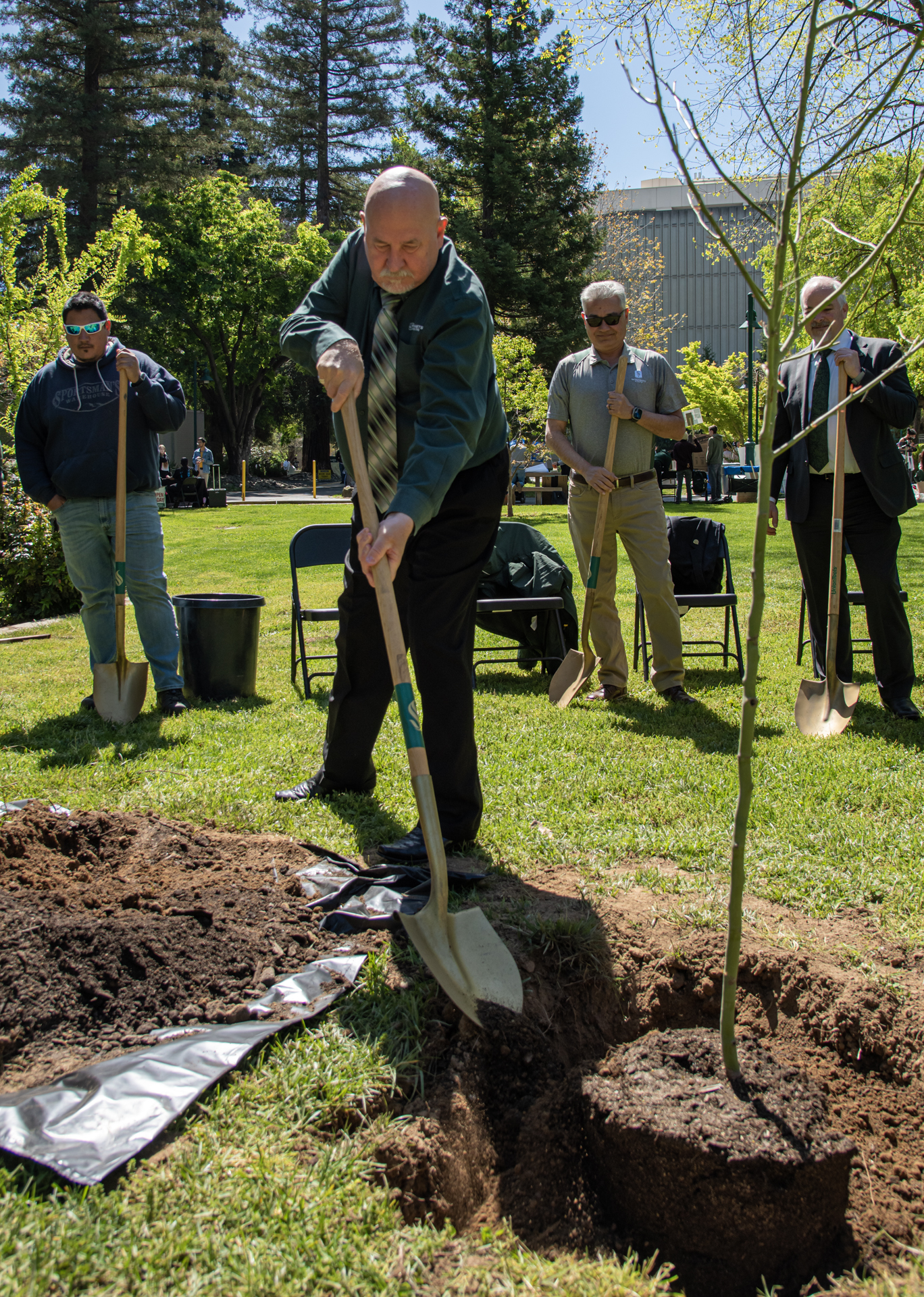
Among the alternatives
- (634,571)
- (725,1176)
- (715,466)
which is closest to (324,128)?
(715,466)

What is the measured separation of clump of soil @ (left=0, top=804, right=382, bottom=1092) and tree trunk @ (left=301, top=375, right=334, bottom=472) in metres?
36.9

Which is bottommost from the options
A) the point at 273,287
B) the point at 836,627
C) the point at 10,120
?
the point at 836,627

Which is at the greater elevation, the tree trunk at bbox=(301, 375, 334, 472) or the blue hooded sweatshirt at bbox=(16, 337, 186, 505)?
the tree trunk at bbox=(301, 375, 334, 472)

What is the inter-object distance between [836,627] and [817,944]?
278 centimetres

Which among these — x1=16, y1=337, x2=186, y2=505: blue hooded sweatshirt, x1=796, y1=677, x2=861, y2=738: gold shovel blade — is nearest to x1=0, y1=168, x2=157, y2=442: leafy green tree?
x1=16, y1=337, x2=186, y2=505: blue hooded sweatshirt

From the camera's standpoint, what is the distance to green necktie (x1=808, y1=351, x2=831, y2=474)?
527 cm

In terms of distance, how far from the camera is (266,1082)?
214 cm

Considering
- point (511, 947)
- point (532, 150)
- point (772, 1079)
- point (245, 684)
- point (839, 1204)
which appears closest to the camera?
point (839, 1204)

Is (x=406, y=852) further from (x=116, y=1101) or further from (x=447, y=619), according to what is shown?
(x=116, y=1101)

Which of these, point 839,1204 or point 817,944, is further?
point 817,944

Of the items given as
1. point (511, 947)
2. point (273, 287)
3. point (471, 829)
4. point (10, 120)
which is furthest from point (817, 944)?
point (273, 287)

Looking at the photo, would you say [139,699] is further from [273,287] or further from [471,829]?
[273,287]

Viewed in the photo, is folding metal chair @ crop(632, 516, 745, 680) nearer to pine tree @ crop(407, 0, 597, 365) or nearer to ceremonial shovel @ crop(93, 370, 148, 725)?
ceremonial shovel @ crop(93, 370, 148, 725)

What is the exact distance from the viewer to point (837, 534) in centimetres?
518
